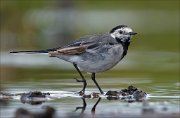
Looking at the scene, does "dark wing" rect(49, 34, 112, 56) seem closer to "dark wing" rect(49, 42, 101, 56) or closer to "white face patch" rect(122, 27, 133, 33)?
"dark wing" rect(49, 42, 101, 56)

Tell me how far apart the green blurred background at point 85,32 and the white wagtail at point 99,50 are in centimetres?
299

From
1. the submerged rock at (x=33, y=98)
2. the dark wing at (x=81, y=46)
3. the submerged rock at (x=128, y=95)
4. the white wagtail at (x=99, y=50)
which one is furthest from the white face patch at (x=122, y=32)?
the submerged rock at (x=33, y=98)

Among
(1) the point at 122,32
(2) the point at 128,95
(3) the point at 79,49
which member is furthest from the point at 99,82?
(2) the point at 128,95

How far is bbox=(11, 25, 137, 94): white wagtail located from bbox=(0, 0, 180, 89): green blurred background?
118 inches

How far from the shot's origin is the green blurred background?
19.7 metres

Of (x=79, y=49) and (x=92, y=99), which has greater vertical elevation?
(x=79, y=49)

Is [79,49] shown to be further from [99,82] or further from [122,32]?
[99,82]

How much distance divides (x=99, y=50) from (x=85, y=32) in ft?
52.3

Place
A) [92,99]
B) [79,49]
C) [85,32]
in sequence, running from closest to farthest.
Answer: [92,99] < [79,49] < [85,32]

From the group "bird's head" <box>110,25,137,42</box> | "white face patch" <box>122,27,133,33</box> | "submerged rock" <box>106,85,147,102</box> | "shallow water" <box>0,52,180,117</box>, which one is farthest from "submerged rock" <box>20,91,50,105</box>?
"white face patch" <box>122,27,133,33</box>

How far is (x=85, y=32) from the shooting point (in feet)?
99.0

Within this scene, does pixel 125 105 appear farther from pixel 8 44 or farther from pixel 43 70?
pixel 8 44

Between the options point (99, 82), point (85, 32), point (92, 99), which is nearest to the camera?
point (92, 99)

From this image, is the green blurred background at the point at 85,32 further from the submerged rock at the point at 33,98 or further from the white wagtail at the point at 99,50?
the submerged rock at the point at 33,98
